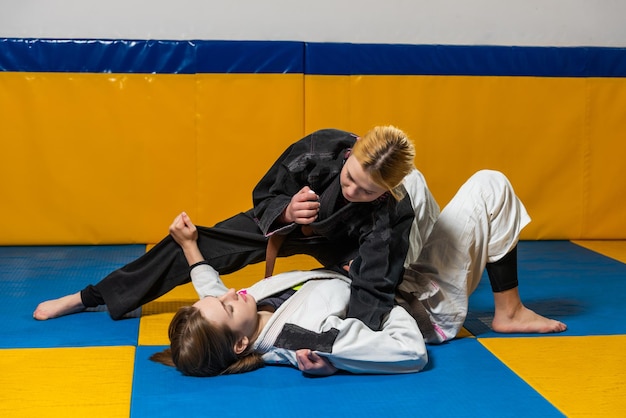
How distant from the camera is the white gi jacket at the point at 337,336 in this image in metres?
2.73

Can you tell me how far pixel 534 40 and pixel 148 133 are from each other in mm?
2250

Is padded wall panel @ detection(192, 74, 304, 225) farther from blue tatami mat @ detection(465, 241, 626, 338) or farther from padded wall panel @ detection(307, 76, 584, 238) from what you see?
blue tatami mat @ detection(465, 241, 626, 338)

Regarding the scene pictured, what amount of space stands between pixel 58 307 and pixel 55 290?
0.45 meters

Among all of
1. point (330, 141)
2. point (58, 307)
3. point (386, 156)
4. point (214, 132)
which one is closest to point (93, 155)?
point (214, 132)

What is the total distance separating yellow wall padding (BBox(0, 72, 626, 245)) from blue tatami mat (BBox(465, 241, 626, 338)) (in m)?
0.52

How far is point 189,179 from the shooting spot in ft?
15.7

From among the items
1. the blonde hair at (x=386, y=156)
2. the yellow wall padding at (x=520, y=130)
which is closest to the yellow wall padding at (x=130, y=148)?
the yellow wall padding at (x=520, y=130)

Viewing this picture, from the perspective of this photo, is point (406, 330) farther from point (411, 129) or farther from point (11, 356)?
point (411, 129)

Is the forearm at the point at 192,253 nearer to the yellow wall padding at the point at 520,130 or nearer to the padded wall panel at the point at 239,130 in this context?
the padded wall panel at the point at 239,130

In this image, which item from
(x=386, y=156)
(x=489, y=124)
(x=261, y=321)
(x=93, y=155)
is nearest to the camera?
(x=386, y=156)

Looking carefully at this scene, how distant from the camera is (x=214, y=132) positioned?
475 centimetres

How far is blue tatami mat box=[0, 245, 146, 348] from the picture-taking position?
3.16 meters

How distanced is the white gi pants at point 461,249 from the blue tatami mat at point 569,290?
8.9 inches

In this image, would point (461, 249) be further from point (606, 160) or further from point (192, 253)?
point (606, 160)
